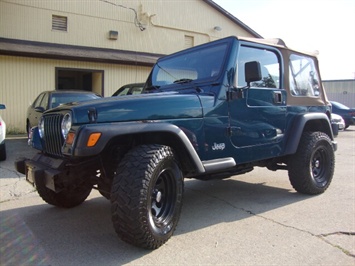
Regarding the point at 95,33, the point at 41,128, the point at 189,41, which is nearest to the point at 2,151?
the point at 41,128

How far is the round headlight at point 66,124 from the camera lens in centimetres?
309

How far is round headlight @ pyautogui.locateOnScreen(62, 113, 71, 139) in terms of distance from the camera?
3.09 metres

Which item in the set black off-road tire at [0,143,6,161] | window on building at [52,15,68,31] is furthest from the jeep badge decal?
window on building at [52,15,68,31]

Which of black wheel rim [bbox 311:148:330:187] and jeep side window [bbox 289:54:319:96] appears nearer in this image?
jeep side window [bbox 289:54:319:96]

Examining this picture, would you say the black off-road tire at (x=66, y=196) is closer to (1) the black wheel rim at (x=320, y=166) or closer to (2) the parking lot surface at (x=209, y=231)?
(2) the parking lot surface at (x=209, y=231)

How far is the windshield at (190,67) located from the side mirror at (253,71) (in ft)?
1.04

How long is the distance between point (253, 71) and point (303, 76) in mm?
1751

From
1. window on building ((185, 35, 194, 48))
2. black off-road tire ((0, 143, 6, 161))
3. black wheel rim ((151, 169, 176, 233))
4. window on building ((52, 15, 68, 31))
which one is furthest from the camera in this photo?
window on building ((185, 35, 194, 48))

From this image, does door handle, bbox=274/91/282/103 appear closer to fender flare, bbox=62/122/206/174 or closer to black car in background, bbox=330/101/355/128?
fender flare, bbox=62/122/206/174

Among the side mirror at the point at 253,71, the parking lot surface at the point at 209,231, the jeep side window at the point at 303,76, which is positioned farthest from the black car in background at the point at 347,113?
the side mirror at the point at 253,71

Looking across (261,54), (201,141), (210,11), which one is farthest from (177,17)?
(201,141)

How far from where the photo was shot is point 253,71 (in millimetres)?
3811

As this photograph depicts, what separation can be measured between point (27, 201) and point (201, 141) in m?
2.79

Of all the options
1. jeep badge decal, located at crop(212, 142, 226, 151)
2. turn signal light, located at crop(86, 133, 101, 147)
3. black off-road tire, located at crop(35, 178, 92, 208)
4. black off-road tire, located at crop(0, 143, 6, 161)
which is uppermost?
turn signal light, located at crop(86, 133, 101, 147)
